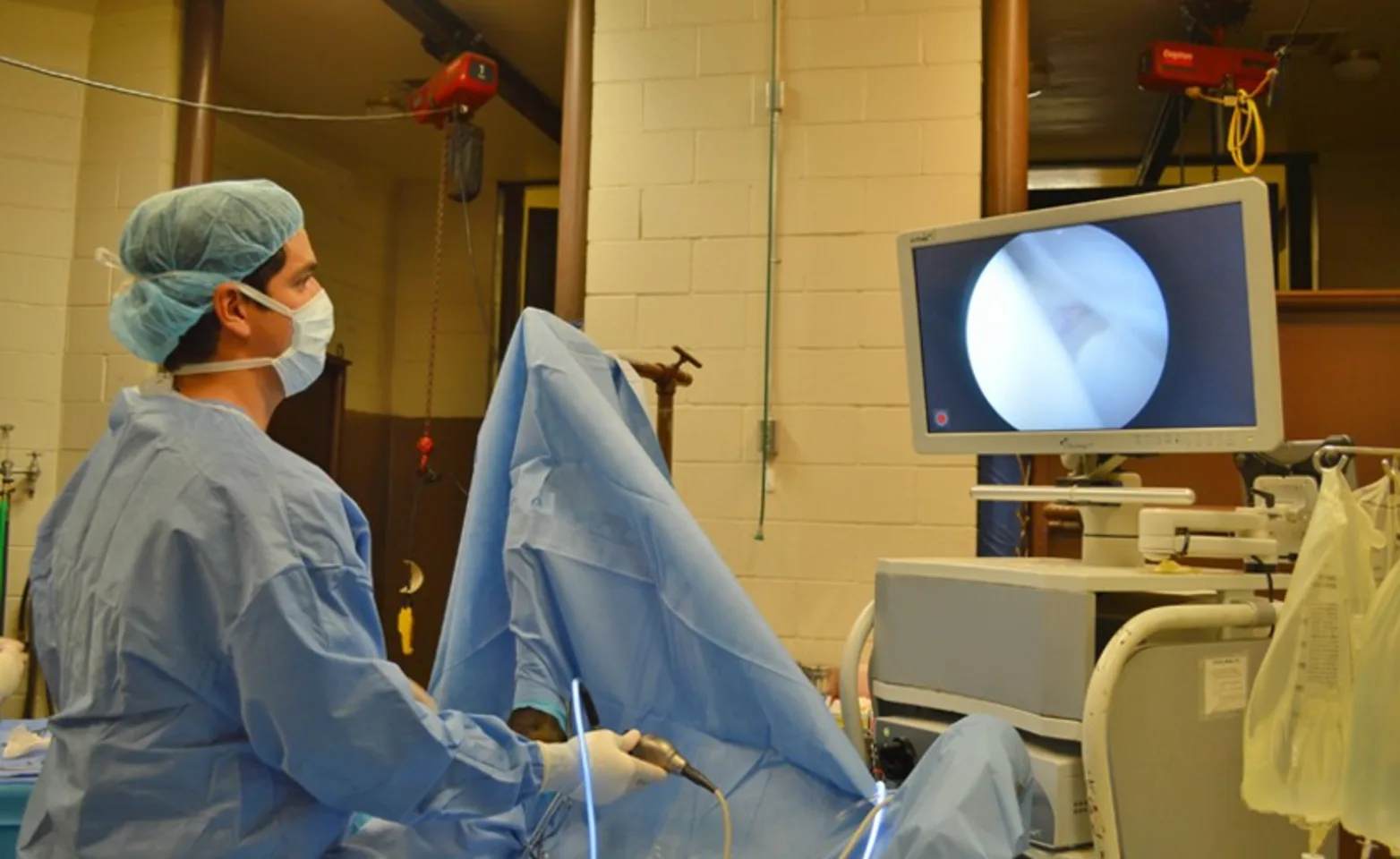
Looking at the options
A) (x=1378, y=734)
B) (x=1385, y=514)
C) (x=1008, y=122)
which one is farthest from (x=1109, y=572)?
(x=1008, y=122)

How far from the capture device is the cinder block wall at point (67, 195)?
130 inches

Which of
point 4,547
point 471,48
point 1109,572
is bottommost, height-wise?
point 4,547

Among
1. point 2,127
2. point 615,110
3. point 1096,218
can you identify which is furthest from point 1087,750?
point 2,127

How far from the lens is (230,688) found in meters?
1.17

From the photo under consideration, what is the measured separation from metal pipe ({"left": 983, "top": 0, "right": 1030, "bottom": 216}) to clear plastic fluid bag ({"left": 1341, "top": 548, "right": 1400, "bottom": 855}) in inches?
58.4

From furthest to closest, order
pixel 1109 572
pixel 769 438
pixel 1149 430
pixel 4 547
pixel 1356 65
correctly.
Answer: pixel 1356 65 < pixel 4 547 < pixel 769 438 < pixel 1149 430 < pixel 1109 572

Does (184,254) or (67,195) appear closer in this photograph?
(184,254)

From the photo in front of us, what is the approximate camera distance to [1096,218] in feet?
5.06

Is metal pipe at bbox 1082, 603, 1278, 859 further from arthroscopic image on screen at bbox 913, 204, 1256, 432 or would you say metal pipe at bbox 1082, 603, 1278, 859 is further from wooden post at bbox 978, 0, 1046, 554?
wooden post at bbox 978, 0, 1046, 554

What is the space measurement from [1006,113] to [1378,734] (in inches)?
70.0

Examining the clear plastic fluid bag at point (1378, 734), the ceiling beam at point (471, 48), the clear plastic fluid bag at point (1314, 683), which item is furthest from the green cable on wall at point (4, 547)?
the clear plastic fluid bag at point (1378, 734)

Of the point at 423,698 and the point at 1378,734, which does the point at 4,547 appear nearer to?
the point at 423,698

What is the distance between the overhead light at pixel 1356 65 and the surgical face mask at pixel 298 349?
12.4 ft

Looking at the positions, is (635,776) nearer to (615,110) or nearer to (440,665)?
(440,665)
